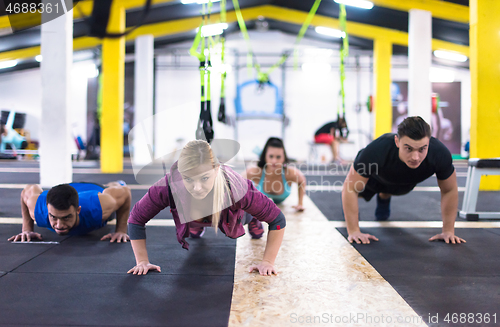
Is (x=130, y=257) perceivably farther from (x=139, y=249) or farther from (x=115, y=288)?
(x=115, y=288)

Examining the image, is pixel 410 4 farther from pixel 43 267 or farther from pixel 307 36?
→ pixel 43 267

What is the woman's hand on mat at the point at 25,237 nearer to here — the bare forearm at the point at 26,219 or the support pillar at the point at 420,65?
the bare forearm at the point at 26,219

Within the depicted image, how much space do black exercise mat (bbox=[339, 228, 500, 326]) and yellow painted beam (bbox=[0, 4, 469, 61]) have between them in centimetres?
790

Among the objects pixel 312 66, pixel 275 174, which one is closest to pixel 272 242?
pixel 275 174

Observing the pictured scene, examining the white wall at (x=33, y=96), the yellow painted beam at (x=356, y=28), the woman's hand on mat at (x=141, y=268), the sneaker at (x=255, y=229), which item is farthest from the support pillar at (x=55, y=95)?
the white wall at (x=33, y=96)

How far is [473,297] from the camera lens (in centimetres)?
142

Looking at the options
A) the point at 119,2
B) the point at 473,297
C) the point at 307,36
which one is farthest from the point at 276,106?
the point at 473,297

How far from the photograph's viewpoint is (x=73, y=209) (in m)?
2.01

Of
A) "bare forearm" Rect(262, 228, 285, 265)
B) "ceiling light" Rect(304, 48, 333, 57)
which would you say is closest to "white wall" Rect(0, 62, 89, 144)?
"ceiling light" Rect(304, 48, 333, 57)

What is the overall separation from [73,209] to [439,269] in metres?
1.99

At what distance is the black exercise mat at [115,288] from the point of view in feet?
4.07

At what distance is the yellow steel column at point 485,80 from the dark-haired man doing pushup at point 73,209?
14.4 ft

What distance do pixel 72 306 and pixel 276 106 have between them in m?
11.3

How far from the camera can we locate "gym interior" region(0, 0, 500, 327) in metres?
1.38
